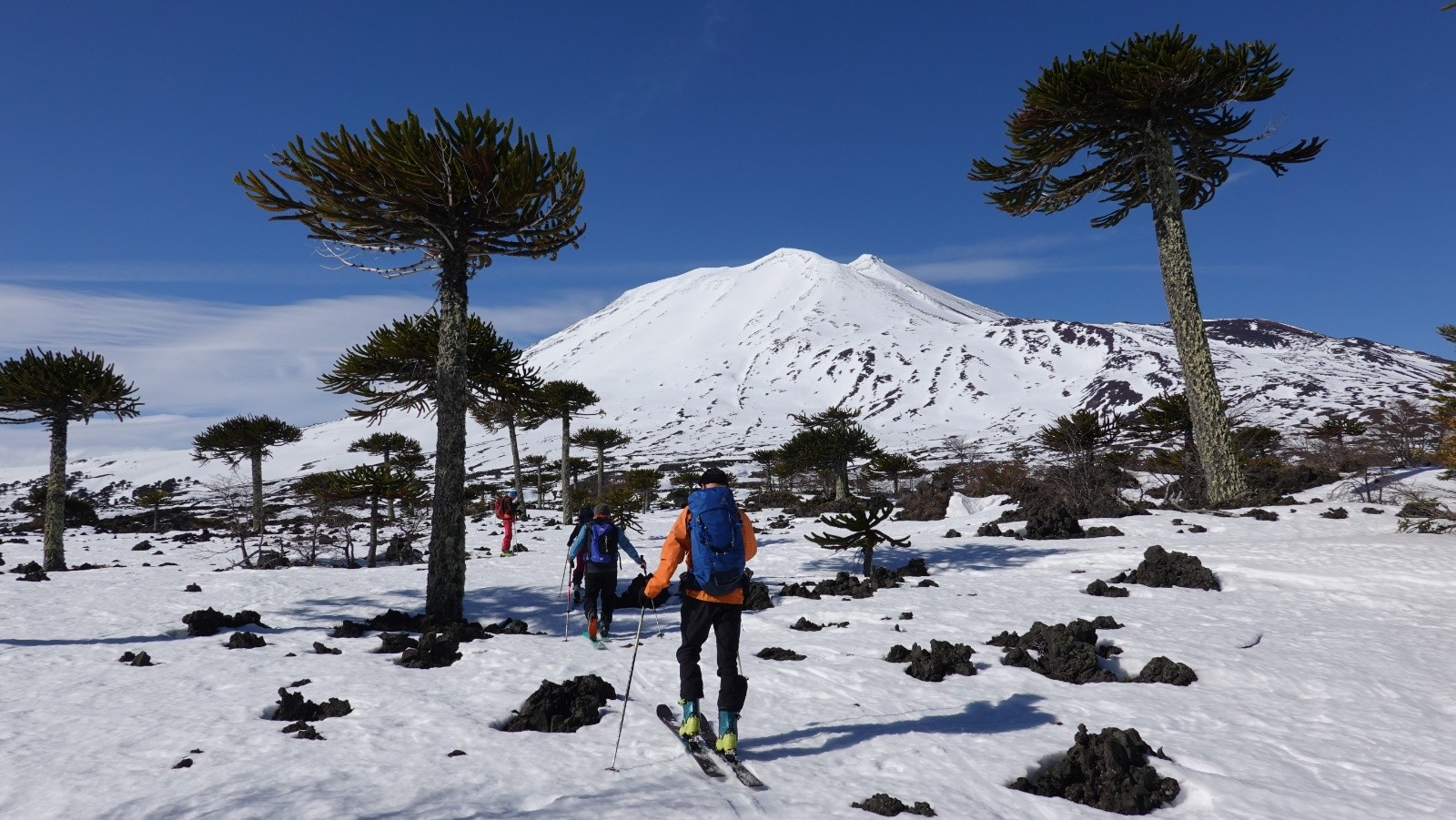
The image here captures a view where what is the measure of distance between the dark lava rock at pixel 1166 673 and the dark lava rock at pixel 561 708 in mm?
4877

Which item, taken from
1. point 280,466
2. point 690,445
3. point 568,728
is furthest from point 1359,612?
point 280,466

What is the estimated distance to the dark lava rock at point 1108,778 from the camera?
3762mm

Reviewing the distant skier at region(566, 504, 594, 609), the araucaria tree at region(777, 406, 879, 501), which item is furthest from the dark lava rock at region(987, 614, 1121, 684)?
the araucaria tree at region(777, 406, 879, 501)

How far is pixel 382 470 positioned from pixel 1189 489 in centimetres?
2214

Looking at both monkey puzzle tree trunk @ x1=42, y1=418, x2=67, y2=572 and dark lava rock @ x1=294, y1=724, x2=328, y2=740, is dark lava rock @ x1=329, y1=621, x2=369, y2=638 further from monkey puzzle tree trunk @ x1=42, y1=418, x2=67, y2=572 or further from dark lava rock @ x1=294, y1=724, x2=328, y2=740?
monkey puzzle tree trunk @ x1=42, y1=418, x2=67, y2=572

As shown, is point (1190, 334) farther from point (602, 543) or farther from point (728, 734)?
point (728, 734)

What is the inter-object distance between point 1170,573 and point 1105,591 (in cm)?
124

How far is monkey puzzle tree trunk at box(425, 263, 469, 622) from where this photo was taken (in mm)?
8953

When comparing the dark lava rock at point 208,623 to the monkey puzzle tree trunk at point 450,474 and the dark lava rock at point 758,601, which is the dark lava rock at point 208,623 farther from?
the dark lava rock at point 758,601

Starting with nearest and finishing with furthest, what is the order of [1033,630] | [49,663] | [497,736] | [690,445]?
[497,736] → [49,663] → [1033,630] → [690,445]

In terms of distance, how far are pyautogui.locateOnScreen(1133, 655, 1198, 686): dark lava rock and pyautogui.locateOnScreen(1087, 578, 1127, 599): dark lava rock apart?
351 centimetres

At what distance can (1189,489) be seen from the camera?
18875 millimetres

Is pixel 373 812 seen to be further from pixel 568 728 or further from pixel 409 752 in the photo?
pixel 568 728

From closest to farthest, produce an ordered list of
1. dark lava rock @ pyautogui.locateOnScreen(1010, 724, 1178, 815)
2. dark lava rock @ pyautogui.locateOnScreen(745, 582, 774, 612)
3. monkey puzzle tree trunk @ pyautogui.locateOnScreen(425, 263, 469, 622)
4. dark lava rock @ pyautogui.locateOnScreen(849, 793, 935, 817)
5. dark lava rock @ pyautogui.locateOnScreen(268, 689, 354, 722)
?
dark lava rock @ pyautogui.locateOnScreen(849, 793, 935, 817), dark lava rock @ pyautogui.locateOnScreen(1010, 724, 1178, 815), dark lava rock @ pyautogui.locateOnScreen(268, 689, 354, 722), monkey puzzle tree trunk @ pyautogui.locateOnScreen(425, 263, 469, 622), dark lava rock @ pyautogui.locateOnScreen(745, 582, 774, 612)
